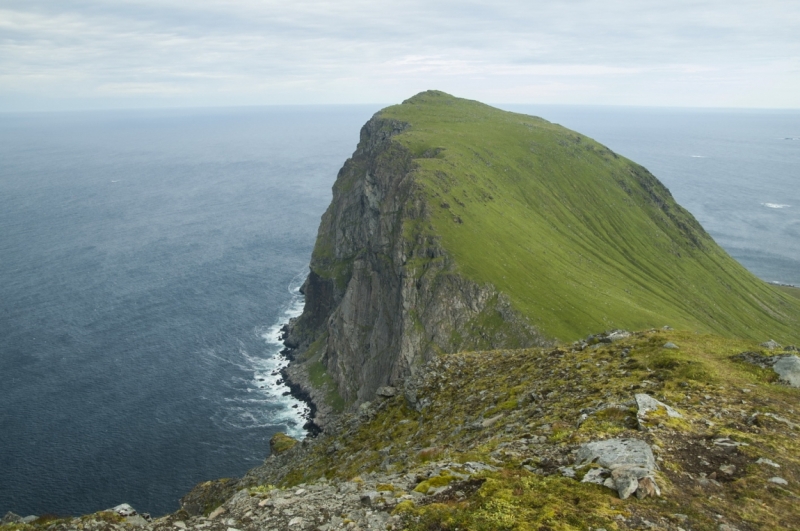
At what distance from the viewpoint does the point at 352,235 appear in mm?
174500

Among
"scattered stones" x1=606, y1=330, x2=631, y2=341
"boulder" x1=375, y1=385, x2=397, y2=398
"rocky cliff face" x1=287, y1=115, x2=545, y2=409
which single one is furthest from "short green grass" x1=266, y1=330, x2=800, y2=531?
"rocky cliff face" x1=287, y1=115, x2=545, y2=409

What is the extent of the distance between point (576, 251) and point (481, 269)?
50.0m

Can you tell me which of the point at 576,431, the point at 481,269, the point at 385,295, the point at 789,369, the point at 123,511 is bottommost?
the point at 385,295

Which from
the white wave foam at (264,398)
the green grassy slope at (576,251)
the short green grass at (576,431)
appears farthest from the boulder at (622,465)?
the white wave foam at (264,398)

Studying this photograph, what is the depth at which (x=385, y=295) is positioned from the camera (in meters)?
139

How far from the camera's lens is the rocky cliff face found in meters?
114

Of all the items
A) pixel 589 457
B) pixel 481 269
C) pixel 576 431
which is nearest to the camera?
pixel 589 457

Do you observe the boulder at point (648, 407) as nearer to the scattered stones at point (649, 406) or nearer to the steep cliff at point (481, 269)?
the scattered stones at point (649, 406)

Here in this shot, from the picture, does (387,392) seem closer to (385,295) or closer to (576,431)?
(576,431)

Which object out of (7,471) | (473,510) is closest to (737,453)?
(473,510)

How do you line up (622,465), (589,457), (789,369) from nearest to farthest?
(622,465) < (589,457) < (789,369)

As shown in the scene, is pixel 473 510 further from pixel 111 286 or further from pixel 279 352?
pixel 111 286

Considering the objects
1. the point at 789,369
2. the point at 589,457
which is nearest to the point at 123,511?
the point at 589,457

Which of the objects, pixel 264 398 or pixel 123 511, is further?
pixel 264 398
